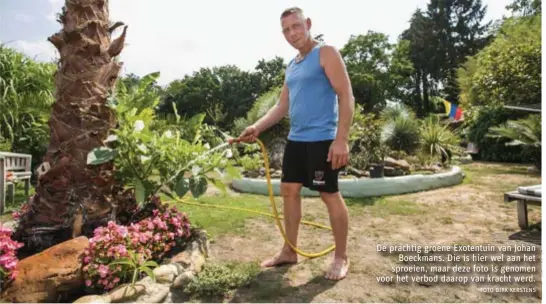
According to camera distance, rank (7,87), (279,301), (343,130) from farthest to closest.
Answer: (7,87) < (343,130) < (279,301)

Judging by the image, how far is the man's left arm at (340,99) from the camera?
9.20ft

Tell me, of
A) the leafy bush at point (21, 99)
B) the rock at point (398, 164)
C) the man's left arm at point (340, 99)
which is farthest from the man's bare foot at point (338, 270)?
the leafy bush at point (21, 99)

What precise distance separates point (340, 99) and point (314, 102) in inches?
8.3

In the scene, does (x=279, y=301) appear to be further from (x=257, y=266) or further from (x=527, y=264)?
(x=527, y=264)

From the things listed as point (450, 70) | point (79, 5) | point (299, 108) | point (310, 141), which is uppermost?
point (450, 70)

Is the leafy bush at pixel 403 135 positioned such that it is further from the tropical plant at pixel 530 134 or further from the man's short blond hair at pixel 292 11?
the man's short blond hair at pixel 292 11

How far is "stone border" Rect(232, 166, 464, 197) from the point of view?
21.9 feet

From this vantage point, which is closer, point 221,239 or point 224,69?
point 221,239

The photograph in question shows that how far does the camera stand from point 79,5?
3.25 m

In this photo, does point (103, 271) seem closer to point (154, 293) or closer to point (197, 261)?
point (154, 293)

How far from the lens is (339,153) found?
279 cm

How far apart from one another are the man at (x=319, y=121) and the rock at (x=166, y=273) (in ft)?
3.52

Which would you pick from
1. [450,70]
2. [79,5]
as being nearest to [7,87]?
[79,5]

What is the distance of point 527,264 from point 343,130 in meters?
1.96
